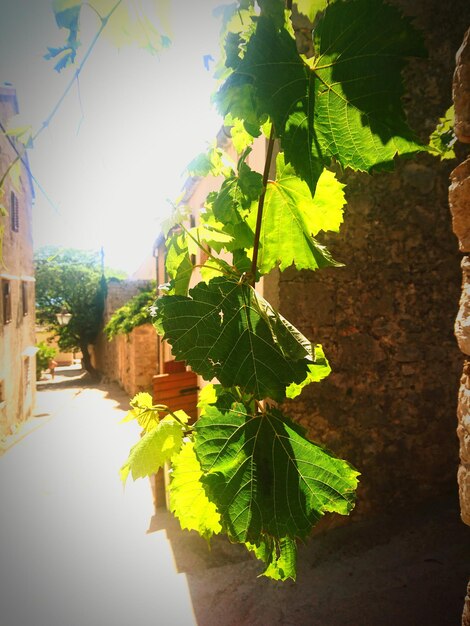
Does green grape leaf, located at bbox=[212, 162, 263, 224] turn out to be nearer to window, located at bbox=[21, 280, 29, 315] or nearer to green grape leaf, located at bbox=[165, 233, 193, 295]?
green grape leaf, located at bbox=[165, 233, 193, 295]

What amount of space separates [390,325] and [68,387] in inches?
844

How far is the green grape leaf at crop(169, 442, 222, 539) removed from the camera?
0.91 m

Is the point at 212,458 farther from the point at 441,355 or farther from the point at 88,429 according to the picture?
the point at 88,429

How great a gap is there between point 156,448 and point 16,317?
13.1 meters

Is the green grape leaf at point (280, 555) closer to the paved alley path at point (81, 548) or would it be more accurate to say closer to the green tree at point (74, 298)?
the paved alley path at point (81, 548)

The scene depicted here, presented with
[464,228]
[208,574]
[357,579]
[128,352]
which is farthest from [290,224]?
[128,352]

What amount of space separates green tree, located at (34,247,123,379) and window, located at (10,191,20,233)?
41.0 ft

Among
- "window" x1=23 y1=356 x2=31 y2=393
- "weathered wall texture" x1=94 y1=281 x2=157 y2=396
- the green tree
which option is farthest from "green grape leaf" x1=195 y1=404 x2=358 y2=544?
the green tree

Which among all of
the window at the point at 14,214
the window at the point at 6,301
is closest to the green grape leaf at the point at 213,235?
the window at the point at 6,301

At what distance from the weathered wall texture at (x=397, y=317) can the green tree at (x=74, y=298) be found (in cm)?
2247

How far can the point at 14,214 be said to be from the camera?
1133 centimetres

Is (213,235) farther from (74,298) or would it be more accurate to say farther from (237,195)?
(74,298)

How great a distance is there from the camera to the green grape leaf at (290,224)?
924mm

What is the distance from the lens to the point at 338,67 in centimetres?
61
